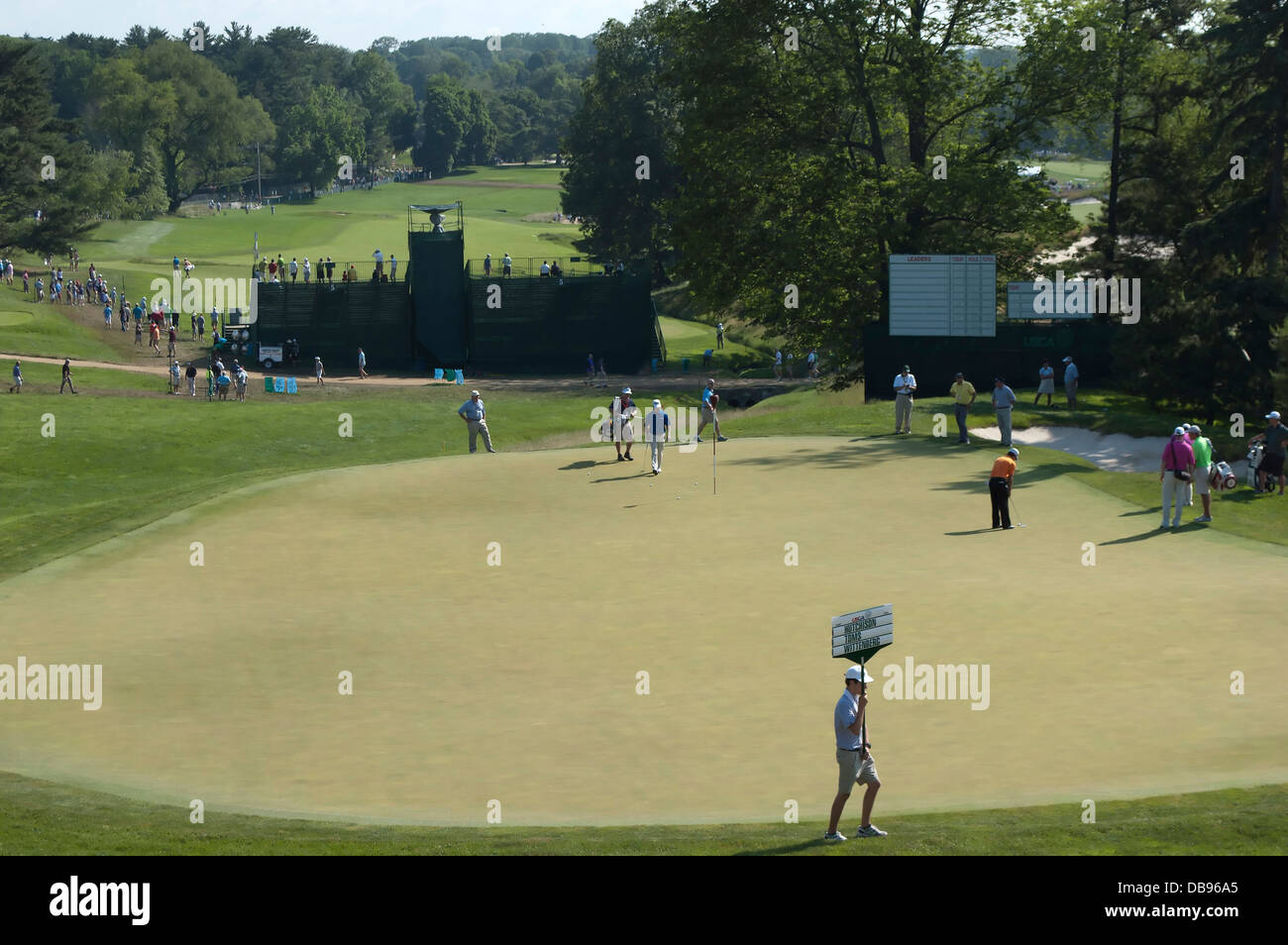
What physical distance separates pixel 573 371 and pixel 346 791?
67.0 m

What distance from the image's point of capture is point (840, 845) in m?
13.7

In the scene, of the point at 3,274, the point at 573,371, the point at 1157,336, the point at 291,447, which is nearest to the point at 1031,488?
the point at 1157,336

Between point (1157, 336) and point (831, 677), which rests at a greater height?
A: point (1157, 336)

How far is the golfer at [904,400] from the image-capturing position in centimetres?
4050

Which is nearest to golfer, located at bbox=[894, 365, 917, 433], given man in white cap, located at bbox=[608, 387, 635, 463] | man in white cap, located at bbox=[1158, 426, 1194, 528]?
man in white cap, located at bbox=[608, 387, 635, 463]

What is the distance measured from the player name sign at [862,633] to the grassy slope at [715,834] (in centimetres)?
178

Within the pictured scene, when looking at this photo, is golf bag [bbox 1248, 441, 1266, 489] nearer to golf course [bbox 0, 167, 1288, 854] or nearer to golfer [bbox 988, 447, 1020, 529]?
golf course [bbox 0, 167, 1288, 854]

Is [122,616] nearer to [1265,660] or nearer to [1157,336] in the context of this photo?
[1265,660]

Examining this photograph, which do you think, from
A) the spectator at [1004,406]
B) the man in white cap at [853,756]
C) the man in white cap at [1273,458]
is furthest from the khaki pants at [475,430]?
the man in white cap at [853,756]

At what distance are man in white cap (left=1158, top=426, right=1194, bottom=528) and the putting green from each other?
0.61 meters

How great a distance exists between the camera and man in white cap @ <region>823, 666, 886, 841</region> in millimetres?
14023

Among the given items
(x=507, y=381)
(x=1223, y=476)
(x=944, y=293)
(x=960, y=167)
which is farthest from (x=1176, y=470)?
(x=507, y=381)

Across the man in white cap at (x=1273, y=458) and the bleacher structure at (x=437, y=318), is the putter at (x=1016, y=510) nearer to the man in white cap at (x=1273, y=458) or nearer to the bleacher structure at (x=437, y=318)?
the man in white cap at (x=1273, y=458)

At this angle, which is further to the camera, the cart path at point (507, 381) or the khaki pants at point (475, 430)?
the cart path at point (507, 381)
